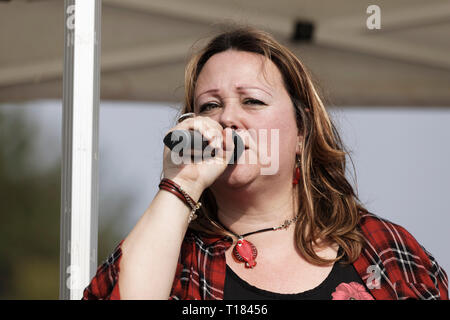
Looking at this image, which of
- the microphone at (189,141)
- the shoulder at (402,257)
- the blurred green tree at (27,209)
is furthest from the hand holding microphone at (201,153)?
the blurred green tree at (27,209)

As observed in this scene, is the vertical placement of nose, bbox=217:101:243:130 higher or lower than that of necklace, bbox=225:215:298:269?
higher

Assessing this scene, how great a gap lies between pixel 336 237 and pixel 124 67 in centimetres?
158

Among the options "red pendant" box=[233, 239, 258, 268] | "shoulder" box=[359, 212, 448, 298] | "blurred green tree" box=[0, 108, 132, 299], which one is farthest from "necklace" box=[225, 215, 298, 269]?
"blurred green tree" box=[0, 108, 132, 299]

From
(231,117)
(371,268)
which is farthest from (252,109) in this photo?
(371,268)

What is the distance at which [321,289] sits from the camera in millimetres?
1103

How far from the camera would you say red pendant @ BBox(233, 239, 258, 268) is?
45.9 inches

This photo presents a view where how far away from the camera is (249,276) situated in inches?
44.9

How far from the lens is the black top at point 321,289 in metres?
1.08

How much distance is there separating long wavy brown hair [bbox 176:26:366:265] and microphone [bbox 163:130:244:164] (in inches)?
9.2

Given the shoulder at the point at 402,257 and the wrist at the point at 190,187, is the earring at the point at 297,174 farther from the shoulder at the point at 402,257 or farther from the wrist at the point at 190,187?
the wrist at the point at 190,187

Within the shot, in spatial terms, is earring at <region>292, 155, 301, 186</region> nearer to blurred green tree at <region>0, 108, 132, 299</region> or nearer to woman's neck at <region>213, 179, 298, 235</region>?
woman's neck at <region>213, 179, 298, 235</region>

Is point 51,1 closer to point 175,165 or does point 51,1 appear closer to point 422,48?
point 175,165

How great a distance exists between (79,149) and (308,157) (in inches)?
21.2

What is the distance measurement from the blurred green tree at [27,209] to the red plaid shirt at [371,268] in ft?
27.2
